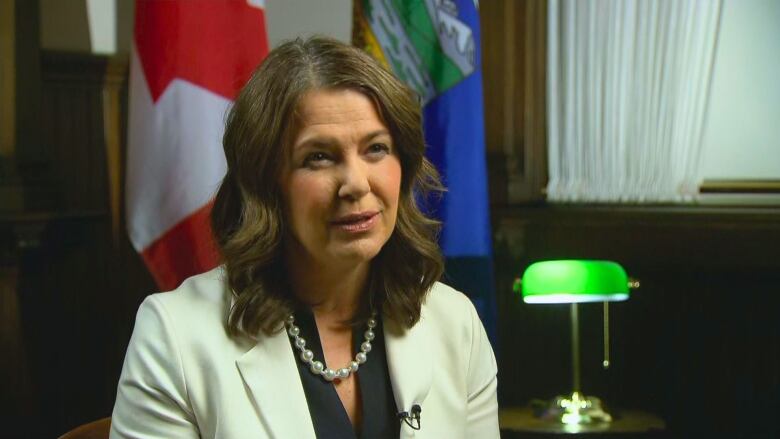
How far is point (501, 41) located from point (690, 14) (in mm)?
720

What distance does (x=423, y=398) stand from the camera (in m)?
1.88

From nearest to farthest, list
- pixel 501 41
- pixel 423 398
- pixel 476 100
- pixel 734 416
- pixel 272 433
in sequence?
1. pixel 272 433
2. pixel 423 398
3. pixel 476 100
4. pixel 734 416
5. pixel 501 41

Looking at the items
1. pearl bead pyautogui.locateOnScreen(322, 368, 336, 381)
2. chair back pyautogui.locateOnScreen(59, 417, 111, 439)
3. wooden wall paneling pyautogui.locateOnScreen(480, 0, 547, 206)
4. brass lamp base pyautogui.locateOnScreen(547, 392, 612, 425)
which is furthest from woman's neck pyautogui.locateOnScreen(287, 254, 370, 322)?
wooden wall paneling pyautogui.locateOnScreen(480, 0, 547, 206)

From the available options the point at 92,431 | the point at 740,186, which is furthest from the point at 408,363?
the point at 740,186

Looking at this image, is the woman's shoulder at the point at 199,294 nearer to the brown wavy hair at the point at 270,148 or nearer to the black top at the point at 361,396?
the brown wavy hair at the point at 270,148

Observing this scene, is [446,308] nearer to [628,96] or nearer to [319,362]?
[319,362]

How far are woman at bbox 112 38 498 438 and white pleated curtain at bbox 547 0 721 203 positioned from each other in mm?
1992

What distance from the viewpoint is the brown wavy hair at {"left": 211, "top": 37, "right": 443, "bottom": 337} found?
Answer: 178 centimetres

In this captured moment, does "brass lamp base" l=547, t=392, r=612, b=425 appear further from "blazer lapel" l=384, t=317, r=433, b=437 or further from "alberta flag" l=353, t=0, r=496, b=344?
"blazer lapel" l=384, t=317, r=433, b=437

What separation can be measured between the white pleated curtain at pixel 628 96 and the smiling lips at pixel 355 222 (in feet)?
7.22

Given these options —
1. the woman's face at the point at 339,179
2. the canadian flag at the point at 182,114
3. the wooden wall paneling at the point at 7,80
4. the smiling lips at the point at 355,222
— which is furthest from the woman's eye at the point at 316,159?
the wooden wall paneling at the point at 7,80

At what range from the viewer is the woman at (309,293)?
1.74 metres

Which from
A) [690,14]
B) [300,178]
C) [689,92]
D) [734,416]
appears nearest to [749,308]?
[734,416]

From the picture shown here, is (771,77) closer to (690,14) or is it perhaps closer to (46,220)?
(690,14)
